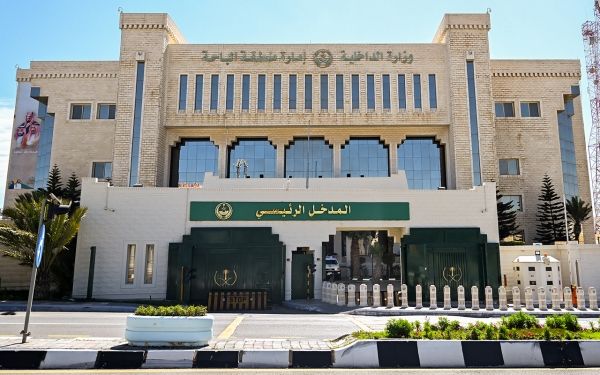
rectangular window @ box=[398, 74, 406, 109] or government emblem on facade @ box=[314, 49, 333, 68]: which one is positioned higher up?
government emblem on facade @ box=[314, 49, 333, 68]

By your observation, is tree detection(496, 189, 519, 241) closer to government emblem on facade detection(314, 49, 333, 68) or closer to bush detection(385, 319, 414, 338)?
government emblem on facade detection(314, 49, 333, 68)

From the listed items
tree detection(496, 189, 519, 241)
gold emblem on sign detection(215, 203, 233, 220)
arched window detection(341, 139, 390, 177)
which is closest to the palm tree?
gold emblem on sign detection(215, 203, 233, 220)

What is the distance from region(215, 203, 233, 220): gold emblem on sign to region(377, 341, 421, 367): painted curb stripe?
16.6 m

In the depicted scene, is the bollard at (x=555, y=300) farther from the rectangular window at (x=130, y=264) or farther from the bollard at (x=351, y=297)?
the rectangular window at (x=130, y=264)

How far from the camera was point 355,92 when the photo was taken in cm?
3147

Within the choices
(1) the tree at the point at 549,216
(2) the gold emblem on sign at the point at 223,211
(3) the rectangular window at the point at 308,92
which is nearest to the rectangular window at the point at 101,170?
(2) the gold emblem on sign at the point at 223,211

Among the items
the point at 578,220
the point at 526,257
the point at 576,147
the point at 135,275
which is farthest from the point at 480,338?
the point at 576,147

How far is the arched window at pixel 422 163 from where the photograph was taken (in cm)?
3212

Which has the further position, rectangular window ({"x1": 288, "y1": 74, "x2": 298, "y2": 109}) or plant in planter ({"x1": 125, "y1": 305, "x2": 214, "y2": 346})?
rectangular window ({"x1": 288, "y1": 74, "x2": 298, "y2": 109})

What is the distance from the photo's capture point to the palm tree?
21.0 m

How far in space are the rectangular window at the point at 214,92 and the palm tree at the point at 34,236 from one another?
39.6 ft

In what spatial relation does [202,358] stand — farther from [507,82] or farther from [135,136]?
[507,82]

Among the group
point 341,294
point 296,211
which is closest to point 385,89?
point 296,211

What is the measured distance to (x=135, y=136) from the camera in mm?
Answer: 30266
